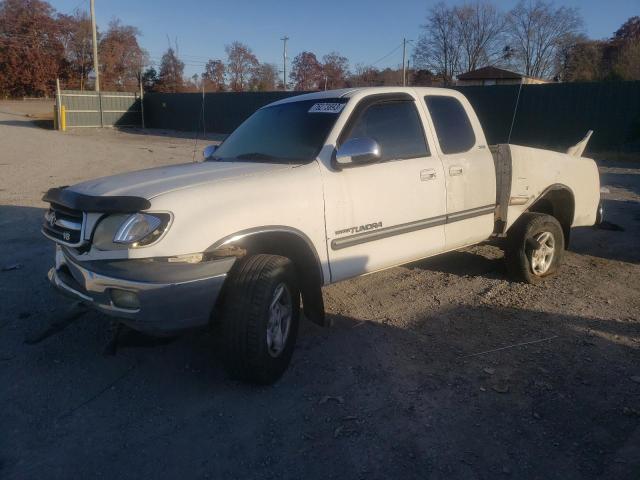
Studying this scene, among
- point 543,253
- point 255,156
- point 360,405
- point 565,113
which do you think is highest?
point 565,113

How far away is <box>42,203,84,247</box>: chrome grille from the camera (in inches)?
141

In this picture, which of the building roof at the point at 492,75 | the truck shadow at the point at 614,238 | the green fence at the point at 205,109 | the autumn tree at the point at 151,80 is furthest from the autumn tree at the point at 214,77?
the truck shadow at the point at 614,238

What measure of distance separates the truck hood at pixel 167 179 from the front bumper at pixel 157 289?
462mm

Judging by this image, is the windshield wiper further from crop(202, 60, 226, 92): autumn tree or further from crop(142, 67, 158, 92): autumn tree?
crop(142, 67, 158, 92): autumn tree

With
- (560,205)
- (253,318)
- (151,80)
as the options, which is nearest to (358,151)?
(253,318)

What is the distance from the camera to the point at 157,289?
10.6ft

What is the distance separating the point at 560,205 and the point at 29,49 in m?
60.7

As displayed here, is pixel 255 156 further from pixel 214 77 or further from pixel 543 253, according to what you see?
pixel 214 77

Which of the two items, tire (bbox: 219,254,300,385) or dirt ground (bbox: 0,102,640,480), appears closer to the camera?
dirt ground (bbox: 0,102,640,480)

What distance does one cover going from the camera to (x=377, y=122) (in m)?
4.69

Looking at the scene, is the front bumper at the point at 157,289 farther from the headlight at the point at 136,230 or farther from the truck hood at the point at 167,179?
the truck hood at the point at 167,179

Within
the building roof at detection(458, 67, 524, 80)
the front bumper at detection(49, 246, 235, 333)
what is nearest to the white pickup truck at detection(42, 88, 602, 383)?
the front bumper at detection(49, 246, 235, 333)

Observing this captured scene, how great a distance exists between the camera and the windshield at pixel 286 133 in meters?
4.39

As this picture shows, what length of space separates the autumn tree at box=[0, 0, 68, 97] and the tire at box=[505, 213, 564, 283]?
59.8 meters
